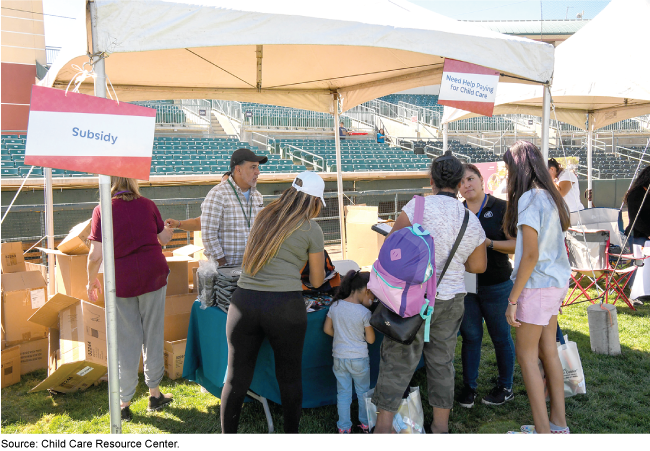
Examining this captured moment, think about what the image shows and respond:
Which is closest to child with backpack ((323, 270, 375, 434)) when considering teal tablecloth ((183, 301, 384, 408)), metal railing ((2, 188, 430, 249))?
teal tablecloth ((183, 301, 384, 408))

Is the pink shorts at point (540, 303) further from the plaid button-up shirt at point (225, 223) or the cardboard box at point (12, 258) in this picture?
the cardboard box at point (12, 258)

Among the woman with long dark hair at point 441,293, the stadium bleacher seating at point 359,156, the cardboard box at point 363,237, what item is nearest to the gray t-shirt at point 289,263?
the woman with long dark hair at point 441,293

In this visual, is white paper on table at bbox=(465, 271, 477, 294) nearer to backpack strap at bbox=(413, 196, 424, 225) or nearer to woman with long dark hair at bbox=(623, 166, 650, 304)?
backpack strap at bbox=(413, 196, 424, 225)

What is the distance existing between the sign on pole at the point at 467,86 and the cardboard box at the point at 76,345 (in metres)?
2.90

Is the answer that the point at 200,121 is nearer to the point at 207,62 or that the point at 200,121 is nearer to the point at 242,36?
the point at 207,62

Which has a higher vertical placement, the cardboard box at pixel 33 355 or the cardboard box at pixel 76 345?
the cardboard box at pixel 76 345

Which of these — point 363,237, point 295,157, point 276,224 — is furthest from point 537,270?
point 295,157

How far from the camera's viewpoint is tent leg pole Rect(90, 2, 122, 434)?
2154mm

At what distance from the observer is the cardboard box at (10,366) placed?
3.71 m

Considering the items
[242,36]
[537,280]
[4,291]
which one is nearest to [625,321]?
[537,280]

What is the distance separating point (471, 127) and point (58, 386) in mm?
25064

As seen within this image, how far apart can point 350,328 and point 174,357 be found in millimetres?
1725

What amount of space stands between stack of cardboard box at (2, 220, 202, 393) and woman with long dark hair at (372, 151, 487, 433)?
1.98 metres

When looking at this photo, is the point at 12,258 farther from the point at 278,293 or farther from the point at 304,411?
the point at 278,293
